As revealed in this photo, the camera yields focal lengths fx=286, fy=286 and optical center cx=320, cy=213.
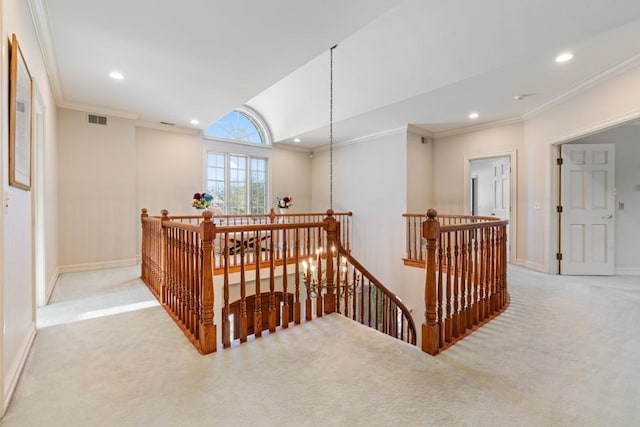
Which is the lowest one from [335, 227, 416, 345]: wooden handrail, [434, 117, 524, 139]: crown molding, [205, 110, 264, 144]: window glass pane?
[335, 227, 416, 345]: wooden handrail

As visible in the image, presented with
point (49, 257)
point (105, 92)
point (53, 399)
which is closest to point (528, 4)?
point (53, 399)

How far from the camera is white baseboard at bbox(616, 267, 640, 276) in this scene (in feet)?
14.7

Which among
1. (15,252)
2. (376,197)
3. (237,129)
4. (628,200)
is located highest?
(237,129)

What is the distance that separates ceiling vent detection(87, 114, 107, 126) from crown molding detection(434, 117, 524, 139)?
6.45 m

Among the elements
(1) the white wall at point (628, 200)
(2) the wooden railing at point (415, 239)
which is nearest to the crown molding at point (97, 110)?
(2) the wooden railing at point (415, 239)

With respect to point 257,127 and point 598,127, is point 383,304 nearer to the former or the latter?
point 598,127

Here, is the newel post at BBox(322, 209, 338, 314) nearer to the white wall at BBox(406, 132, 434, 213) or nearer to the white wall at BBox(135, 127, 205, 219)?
the white wall at BBox(406, 132, 434, 213)

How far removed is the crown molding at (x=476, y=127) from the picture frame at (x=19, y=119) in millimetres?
6378

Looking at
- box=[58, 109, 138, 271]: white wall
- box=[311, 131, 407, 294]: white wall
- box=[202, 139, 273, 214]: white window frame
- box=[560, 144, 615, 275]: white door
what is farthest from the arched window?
box=[560, 144, 615, 275]: white door

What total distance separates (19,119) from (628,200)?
745 centimetres

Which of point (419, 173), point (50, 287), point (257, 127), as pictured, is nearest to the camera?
point (50, 287)

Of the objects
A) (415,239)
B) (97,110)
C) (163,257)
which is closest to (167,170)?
(97,110)

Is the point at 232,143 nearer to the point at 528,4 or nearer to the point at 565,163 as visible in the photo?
the point at 528,4

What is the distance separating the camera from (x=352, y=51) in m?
4.48
